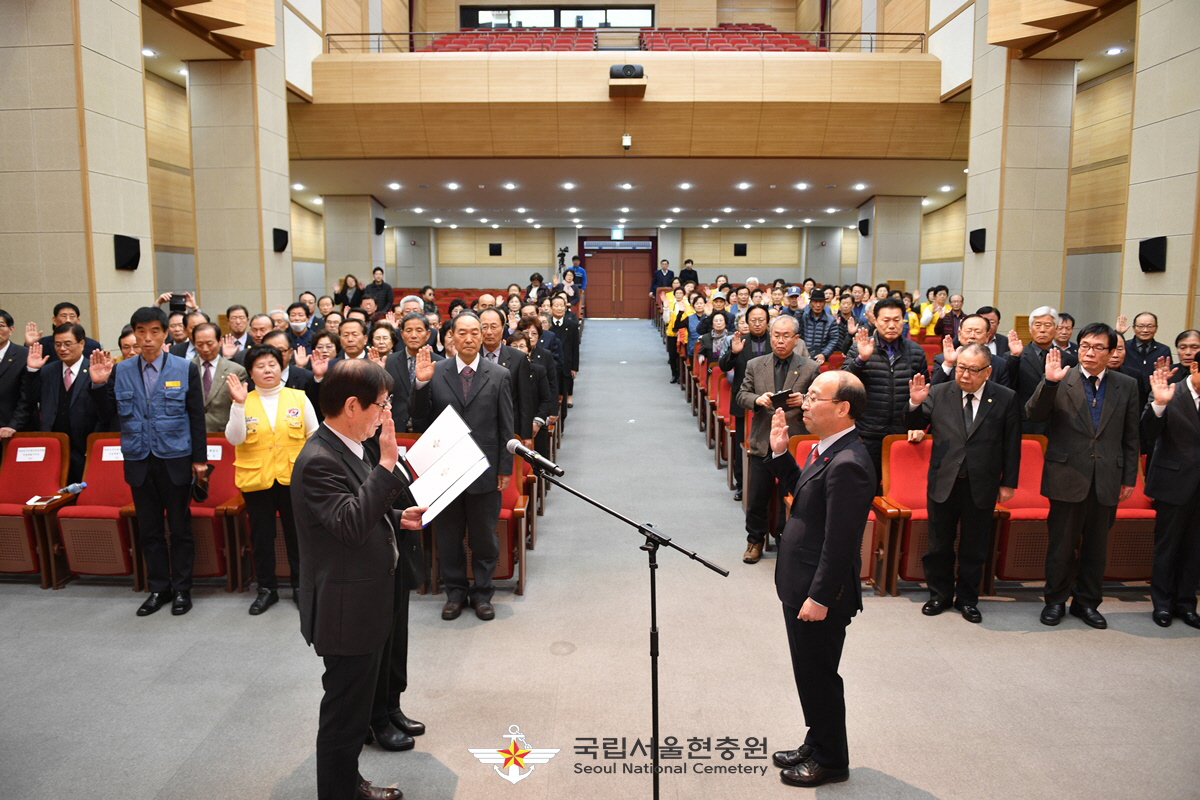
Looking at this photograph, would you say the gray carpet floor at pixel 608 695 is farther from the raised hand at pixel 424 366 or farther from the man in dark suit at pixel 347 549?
the raised hand at pixel 424 366

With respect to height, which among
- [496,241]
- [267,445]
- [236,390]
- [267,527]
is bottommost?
[267,527]

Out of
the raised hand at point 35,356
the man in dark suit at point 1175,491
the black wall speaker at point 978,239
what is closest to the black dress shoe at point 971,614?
the man in dark suit at point 1175,491

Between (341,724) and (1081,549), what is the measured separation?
4061mm

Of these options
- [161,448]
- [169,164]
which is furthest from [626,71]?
[161,448]

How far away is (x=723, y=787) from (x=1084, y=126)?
41.3 ft

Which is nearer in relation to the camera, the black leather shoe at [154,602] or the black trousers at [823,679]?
the black trousers at [823,679]

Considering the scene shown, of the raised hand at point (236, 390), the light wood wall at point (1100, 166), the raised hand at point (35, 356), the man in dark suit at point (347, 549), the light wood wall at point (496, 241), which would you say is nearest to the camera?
the man in dark suit at point (347, 549)

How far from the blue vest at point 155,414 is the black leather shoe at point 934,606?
4403 millimetres

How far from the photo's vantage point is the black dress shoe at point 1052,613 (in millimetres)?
4270

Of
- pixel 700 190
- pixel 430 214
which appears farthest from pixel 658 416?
pixel 430 214

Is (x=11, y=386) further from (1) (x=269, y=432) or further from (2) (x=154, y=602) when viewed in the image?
(1) (x=269, y=432)

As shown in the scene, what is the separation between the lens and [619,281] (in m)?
26.5

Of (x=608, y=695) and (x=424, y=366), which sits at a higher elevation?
(x=424, y=366)

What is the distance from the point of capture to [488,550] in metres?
4.46
